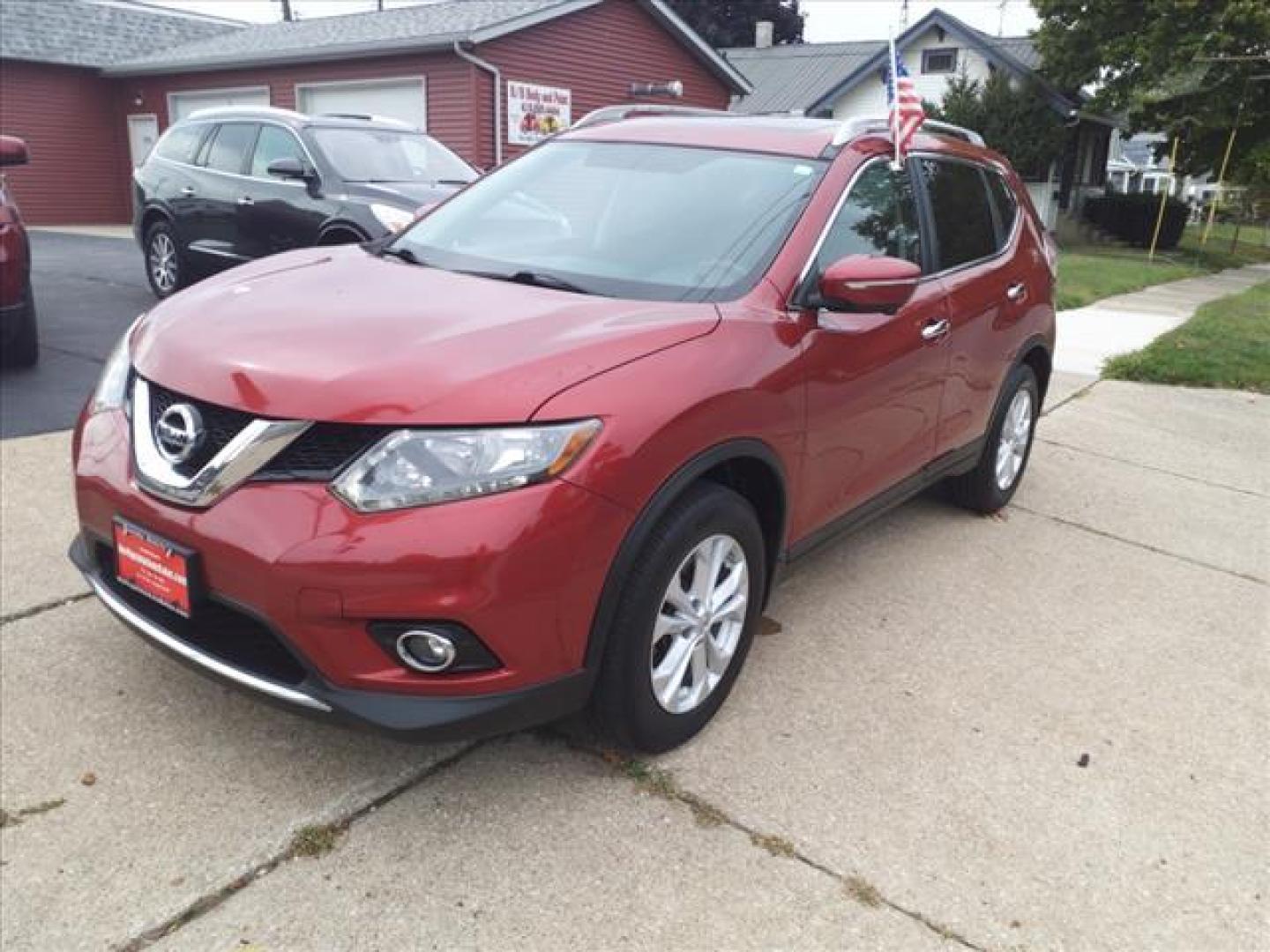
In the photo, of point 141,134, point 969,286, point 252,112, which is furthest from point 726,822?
point 141,134

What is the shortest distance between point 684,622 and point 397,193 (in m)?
6.04

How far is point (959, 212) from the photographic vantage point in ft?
14.4

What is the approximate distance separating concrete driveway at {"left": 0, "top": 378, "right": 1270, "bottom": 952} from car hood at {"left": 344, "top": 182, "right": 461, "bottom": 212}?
4457 mm

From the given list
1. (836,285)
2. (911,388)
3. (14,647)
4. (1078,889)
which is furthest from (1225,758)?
(14,647)

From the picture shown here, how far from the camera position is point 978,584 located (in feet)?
14.2

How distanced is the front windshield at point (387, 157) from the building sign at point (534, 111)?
7886mm

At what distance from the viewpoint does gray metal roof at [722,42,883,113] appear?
30.2 m

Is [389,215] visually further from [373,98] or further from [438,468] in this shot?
[373,98]

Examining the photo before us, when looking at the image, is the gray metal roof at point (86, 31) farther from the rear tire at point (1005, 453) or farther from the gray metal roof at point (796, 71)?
the rear tire at point (1005, 453)

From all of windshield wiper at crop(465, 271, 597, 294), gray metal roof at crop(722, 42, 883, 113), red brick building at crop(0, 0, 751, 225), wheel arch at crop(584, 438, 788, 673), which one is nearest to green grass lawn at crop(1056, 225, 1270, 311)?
red brick building at crop(0, 0, 751, 225)

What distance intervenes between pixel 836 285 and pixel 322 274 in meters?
1.56

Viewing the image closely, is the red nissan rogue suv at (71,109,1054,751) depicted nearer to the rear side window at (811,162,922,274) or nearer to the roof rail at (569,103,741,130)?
the rear side window at (811,162,922,274)

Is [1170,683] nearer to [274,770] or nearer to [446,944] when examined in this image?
[446,944]

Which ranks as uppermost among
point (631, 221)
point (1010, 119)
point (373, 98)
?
point (1010, 119)
